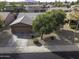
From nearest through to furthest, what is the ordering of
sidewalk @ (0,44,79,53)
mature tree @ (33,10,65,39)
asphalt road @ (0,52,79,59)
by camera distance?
asphalt road @ (0,52,79,59), sidewalk @ (0,44,79,53), mature tree @ (33,10,65,39)

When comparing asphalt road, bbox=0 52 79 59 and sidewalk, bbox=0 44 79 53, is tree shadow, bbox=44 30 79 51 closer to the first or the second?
sidewalk, bbox=0 44 79 53

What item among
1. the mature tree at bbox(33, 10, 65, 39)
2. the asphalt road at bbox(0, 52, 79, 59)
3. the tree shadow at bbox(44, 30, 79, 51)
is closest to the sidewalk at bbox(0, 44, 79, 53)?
the tree shadow at bbox(44, 30, 79, 51)

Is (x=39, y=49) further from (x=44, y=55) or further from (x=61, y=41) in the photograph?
(x=61, y=41)

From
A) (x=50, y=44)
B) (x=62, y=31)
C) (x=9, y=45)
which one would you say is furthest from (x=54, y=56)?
(x=62, y=31)

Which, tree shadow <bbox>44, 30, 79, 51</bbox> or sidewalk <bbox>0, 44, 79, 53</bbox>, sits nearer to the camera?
sidewalk <bbox>0, 44, 79, 53</bbox>

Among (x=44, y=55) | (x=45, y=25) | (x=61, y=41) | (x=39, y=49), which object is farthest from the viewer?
(x=61, y=41)

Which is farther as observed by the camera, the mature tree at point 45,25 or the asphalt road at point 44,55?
the mature tree at point 45,25

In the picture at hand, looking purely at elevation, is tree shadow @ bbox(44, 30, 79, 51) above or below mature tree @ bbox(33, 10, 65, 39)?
below

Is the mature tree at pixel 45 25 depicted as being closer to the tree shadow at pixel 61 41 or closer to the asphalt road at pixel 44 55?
the tree shadow at pixel 61 41

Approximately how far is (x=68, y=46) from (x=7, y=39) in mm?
11271

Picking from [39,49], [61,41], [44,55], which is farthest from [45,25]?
[44,55]

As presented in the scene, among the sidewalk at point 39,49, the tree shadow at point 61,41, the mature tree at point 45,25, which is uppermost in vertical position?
the mature tree at point 45,25

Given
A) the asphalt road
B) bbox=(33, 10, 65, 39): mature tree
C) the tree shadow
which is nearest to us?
the asphalt road

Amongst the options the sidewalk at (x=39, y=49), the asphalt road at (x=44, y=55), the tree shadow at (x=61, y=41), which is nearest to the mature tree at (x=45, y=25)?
the tree shadow at (x=61, y=41)
